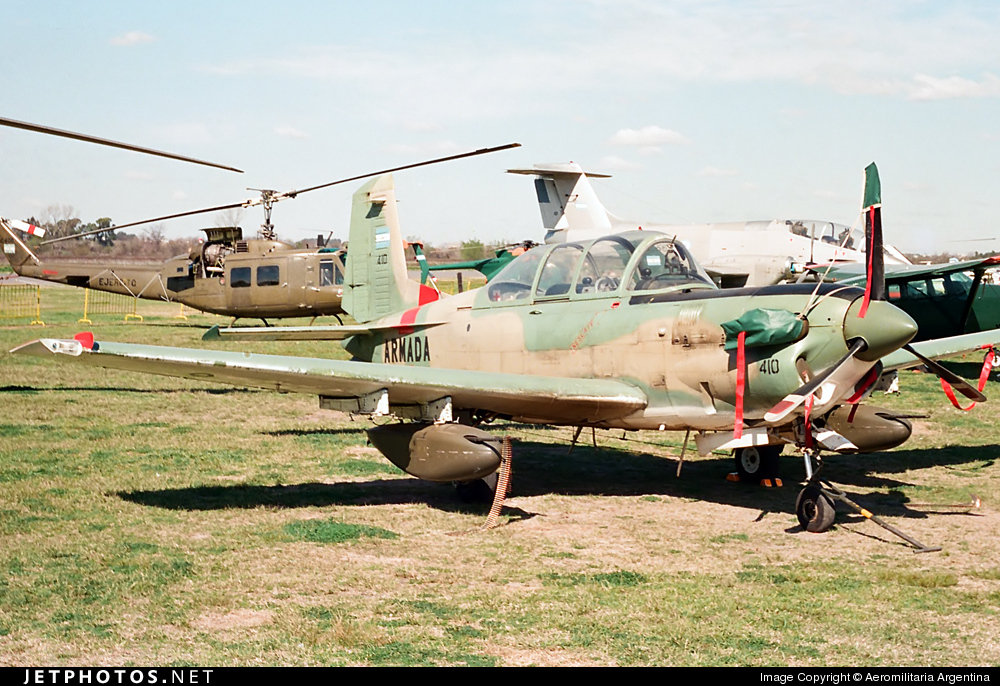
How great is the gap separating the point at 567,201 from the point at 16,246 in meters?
16.9

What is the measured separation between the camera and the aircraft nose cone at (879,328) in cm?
722

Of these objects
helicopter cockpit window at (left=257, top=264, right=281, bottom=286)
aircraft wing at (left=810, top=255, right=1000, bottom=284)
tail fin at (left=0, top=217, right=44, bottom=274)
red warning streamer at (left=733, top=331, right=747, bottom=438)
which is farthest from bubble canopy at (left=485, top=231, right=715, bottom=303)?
tail fin at (left=0, top=217, right=44, bottom=274)

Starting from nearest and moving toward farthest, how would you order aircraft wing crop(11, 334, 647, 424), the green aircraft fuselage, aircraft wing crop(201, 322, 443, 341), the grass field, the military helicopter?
the grass field
aircraft wing crop(11, 334, 647, 424)
the green aircraft fuselage
aircraft wing crop(201, 322, 443, 341)
the military helicopter

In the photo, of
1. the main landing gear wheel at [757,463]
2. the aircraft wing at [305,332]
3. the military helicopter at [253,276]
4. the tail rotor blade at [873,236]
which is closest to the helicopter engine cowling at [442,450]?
the aircraft wing at [305,332]

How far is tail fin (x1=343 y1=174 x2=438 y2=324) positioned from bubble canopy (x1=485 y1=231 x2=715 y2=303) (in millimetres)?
2560

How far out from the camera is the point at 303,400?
615 inches

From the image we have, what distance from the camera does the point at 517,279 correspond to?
32.0ft

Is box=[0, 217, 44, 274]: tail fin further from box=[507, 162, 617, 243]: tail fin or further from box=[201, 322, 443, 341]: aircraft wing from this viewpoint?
box=[507, 162, 617, 243]: tail fin

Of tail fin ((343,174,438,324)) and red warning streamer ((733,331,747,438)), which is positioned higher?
tail fin ((343,174,438,324))

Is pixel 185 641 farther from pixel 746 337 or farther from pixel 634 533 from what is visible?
pixel 746 337

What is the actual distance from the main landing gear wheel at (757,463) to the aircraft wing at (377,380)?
77.1 inches

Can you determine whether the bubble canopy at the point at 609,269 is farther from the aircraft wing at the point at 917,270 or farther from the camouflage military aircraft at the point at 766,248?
the camouflage military aircraft at the point at 766,248

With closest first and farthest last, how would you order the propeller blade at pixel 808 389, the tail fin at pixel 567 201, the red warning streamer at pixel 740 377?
the propeller blade at pixel 808 389, the red warning streamer at pixel 740 377, the tail fin at pixel 567 201

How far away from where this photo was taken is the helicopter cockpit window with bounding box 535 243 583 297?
9.31m
